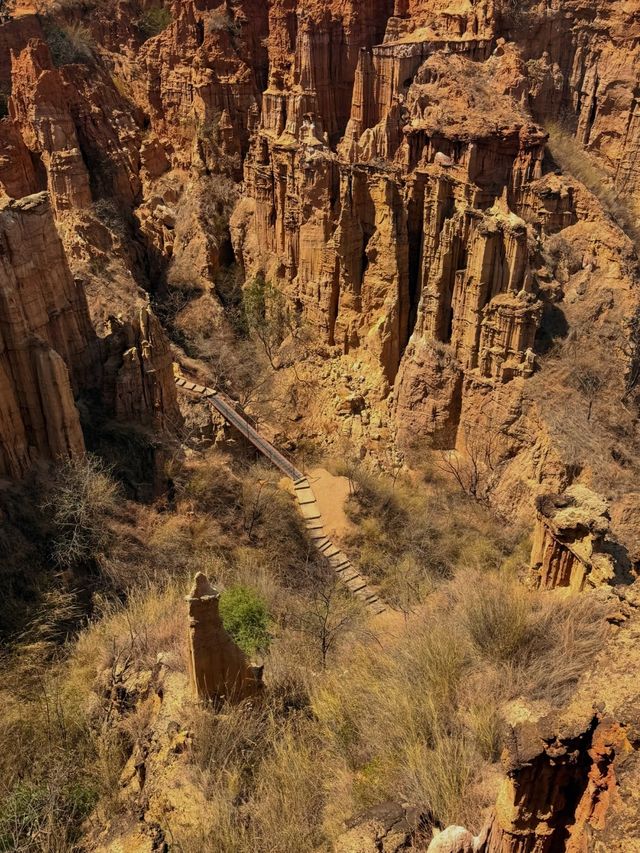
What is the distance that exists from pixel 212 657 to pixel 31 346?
890 centimetres

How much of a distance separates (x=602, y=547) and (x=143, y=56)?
106 ft

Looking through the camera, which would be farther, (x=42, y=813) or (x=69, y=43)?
(x=69, y=43)

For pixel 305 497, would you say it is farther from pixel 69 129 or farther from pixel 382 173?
pixel 69 129

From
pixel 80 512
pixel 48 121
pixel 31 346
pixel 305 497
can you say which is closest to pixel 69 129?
pixel 48 121

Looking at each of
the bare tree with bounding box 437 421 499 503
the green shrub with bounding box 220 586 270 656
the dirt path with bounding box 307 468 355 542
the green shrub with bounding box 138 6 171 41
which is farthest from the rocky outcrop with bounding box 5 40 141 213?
the green shrub with bounding box 220 586 270 656

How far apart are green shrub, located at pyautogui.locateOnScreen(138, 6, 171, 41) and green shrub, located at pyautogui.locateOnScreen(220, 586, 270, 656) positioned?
3449 cm

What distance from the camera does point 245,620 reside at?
1129 cm

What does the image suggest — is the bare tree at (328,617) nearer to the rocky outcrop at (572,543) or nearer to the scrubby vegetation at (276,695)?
the scrubby vegetation at (276,695)

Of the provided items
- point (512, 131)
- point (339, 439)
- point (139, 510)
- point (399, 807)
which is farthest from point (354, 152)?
point (399, 807)

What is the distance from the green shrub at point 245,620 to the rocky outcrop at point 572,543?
16.5 ft

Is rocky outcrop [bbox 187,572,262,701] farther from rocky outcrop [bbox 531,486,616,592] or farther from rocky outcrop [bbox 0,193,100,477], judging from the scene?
rocky outcrop [bbox 0,193,100,477]

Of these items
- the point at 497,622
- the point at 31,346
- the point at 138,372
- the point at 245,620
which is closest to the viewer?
the point at 497,622

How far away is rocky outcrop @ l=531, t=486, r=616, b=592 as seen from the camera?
1133 centimetres

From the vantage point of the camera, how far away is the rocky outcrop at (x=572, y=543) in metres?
11.3
